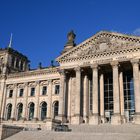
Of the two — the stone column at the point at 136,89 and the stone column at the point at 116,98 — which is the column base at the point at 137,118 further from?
the stone column at the point at 116,98

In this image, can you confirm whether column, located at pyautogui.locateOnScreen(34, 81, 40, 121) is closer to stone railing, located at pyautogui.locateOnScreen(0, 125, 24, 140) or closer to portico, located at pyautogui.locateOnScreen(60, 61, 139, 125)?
portico, located at pyautogui.locateOnScreen(60, 61, 139, 125)

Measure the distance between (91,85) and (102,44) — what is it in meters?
8.33

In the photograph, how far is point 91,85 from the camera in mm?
48594

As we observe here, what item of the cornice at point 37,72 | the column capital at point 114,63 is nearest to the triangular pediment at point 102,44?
the column capital at point 114,63

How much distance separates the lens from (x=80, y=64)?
151 feet

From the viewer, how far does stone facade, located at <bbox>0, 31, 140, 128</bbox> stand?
137 ft

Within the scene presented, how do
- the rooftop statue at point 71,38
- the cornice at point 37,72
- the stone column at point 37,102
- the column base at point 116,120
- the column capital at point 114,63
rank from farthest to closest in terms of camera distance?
the cornice at point 37,72 < the stone column at point 37,102 < the rooftop statue at point 71,38 < the column capital at point 114,63 < the column base at point 116,120

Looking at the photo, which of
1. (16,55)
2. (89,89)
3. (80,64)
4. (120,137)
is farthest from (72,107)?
(16,55)

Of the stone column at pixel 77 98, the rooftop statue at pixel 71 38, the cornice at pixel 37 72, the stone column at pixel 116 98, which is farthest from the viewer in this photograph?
the cornice at pixel 37 72

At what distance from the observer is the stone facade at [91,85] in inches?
1647

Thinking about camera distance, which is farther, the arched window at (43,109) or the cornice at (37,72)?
the cornice at (37,72)

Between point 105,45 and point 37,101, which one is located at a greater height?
point 105,45

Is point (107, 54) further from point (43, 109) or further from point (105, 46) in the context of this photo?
point (43, 109)

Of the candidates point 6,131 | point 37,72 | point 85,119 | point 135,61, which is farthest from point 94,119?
point 37,72
